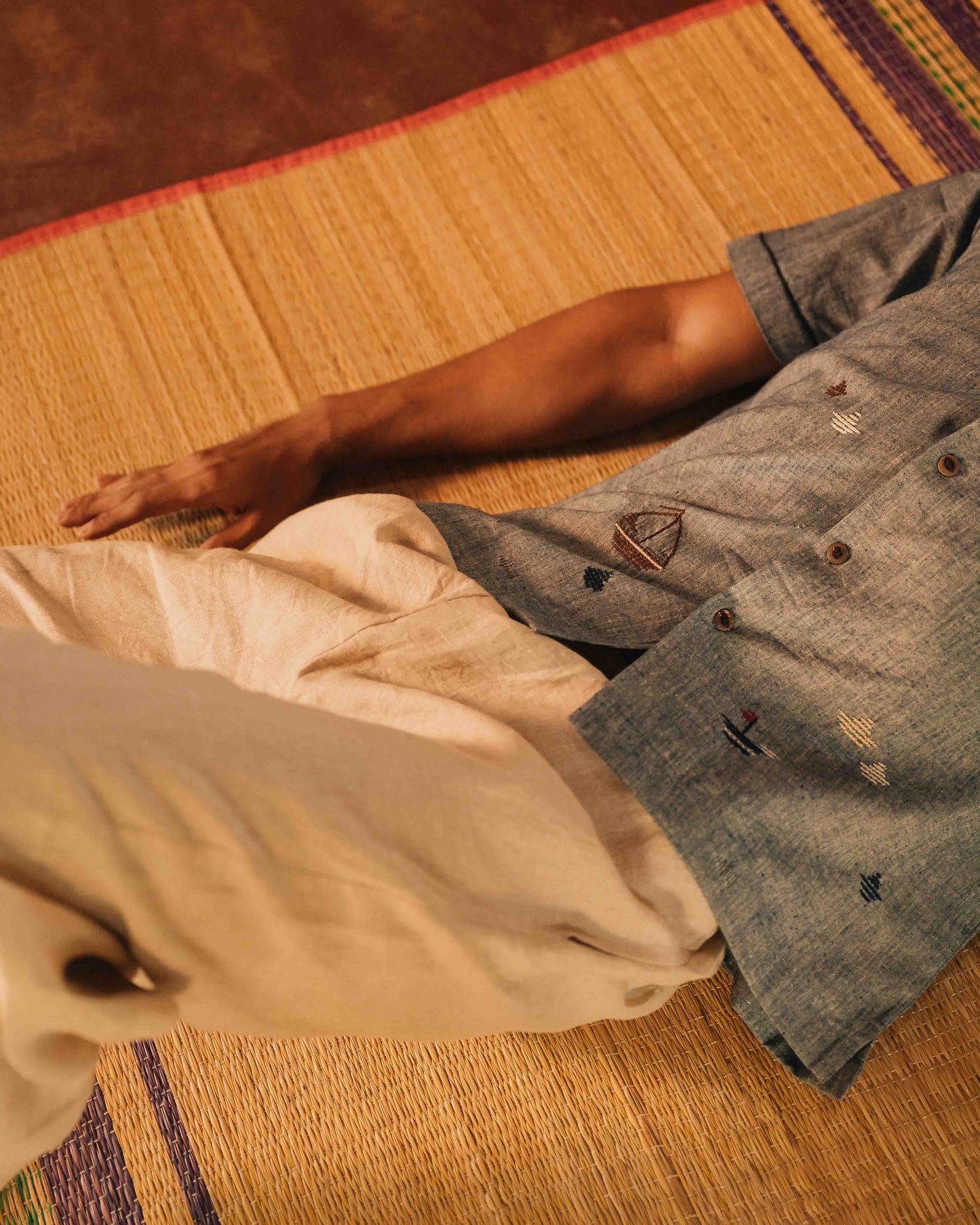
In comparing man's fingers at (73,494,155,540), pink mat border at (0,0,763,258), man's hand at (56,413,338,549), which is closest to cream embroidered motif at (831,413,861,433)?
man's hand at (56,413,338,549)

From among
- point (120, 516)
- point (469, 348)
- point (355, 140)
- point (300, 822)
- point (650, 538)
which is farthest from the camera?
point (355, 140)

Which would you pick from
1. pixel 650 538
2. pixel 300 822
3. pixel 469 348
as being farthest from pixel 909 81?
pixel 300 822

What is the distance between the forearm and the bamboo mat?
8 centimetres

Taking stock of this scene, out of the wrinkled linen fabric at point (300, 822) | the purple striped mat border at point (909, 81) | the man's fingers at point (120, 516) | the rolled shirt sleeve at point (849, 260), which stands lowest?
the man's fingers at point (120, 516)

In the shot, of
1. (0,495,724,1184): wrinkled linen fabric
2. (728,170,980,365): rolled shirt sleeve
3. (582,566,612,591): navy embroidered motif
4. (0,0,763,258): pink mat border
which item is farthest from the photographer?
(0,0,763,258): pink mat border

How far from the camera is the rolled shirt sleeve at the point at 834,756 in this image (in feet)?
2.23

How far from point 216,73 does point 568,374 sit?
0.78 m

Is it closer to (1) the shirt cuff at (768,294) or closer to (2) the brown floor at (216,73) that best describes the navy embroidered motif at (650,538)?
(1) the shirt cuff at (768,294)

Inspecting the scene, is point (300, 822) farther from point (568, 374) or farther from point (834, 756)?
point (568, 374)

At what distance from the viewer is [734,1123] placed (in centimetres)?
78

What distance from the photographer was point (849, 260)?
3.20 ft

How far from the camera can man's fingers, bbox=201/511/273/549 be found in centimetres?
98

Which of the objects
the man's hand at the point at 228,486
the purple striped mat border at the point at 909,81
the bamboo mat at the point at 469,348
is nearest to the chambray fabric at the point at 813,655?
the bamboo mat at the point at 469,348

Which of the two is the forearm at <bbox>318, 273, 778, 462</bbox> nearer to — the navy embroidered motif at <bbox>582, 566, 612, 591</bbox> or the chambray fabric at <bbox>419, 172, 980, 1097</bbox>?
the chambray fabric at <bbox>419, 172, 980, 1097</bbox>
